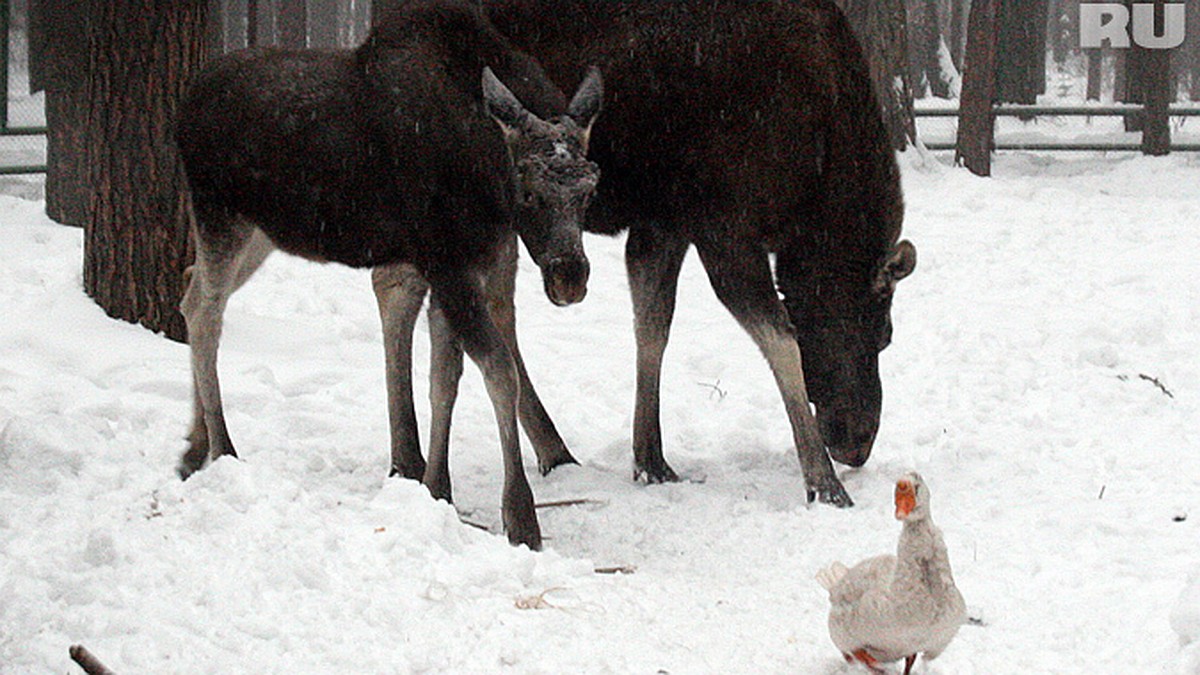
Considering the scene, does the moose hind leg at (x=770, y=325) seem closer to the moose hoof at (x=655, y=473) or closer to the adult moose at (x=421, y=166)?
the moose hoof at (x=655, y=473)

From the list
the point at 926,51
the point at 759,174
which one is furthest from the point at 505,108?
the point at 926,51

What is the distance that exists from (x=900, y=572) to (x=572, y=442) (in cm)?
369

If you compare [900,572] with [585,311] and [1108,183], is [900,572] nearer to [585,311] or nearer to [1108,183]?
[585,311]

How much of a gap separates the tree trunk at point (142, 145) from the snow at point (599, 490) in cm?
36

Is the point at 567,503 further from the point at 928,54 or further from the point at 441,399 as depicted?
the point at 928,54

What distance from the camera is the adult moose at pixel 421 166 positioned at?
18.6 ft

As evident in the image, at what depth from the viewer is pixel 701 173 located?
686 cm

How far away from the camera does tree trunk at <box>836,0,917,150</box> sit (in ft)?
47.1

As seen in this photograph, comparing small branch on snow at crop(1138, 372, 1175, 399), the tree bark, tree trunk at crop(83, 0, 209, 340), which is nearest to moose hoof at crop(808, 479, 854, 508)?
small branch on snow at crop(1138, 372, 1175, 399)

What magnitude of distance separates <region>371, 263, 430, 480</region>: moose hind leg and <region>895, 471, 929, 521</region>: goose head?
3.00 m

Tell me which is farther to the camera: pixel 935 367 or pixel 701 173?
pixel 935 367

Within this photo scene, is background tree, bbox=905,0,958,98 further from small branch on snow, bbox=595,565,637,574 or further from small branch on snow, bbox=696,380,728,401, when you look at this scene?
small branch on snow, bbox=595,565,637,574

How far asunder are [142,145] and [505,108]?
3.29 meters

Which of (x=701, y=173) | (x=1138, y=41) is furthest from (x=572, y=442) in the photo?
(x=1138, y=41)
